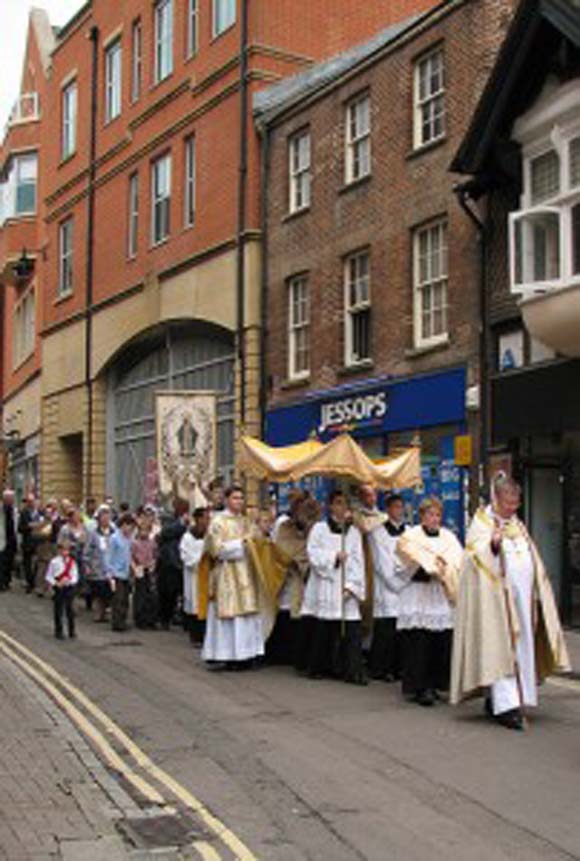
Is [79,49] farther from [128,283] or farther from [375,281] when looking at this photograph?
[375,281]

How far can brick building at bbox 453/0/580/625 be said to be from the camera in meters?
15.9

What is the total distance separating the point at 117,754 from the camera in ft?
27.8

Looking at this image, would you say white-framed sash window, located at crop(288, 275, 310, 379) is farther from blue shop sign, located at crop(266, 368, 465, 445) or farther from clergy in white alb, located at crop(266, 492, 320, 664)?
clergy in white alb, located at crop(266, 492, 320, 664)

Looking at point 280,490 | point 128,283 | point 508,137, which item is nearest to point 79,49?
point 128,283

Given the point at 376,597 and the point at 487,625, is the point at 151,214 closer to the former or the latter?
the point at 376,597

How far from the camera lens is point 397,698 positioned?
35.5 ft

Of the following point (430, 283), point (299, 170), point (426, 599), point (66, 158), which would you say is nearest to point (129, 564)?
point (430, 283)

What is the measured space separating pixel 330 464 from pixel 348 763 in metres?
4.83

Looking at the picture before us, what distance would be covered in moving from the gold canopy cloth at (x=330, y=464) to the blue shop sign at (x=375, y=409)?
10.8ft

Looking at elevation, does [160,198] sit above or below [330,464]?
above

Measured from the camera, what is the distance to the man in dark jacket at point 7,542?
22931mm

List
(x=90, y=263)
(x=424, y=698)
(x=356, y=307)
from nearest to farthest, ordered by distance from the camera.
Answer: (x=424, y=698) → (x=356, y=307) → (x=90, y=263)

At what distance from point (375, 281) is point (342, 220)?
69.8 inches

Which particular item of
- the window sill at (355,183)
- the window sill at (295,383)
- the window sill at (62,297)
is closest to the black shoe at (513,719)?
the window sill at (355,183)
